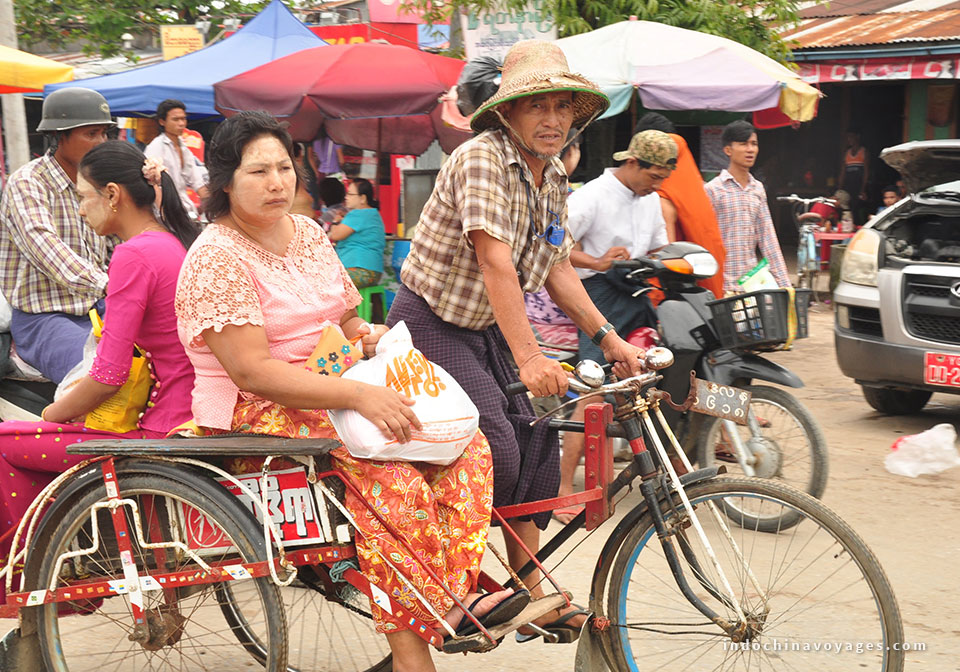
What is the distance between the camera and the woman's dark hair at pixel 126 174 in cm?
314

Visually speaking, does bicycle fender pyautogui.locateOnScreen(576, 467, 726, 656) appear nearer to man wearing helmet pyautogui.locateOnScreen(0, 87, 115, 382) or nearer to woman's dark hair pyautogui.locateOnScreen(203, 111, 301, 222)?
woman's dark hair pyautogui.locateOnScreen(203, 111, 301, 222)

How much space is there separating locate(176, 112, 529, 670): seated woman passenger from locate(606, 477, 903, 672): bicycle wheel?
14.5 inches

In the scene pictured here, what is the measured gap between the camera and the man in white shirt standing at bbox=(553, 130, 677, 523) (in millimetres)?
4992

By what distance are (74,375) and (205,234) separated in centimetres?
79

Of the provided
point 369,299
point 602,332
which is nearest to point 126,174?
point 602,332

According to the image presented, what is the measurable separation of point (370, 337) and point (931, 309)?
4218 millimetres

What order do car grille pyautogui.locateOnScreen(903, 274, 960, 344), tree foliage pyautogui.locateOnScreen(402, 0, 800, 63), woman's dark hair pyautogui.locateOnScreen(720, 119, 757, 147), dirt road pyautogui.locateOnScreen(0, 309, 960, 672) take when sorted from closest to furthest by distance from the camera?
dirt road pyautogui.locateOnScreen(0, 309, 960, 672) → car grille pyautogui.locateOnScreen(903, 274, 960, 344) → woman's dark hair pyautogui.locateOnScreen(720, 119, 757, 147) → tree foliage pyautogui.locateOnScreen(402, 0, 800, 63)

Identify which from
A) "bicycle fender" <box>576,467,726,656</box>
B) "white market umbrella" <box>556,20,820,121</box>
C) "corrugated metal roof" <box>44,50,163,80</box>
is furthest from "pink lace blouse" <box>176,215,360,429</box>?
"corrugated metal roof" <box>44,50,163,80</box>

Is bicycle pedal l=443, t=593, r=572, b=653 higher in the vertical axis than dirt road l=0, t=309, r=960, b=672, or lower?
higher

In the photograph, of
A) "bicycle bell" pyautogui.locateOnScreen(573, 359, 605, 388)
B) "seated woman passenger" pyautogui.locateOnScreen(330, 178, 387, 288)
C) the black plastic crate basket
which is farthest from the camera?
"seated woman passenger" pyautogui.locateOnScreen(330, 178, 387, 288)

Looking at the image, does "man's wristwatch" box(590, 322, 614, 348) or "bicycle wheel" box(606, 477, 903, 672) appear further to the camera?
"man's wristwatch" box(590, 322, 614, 348)

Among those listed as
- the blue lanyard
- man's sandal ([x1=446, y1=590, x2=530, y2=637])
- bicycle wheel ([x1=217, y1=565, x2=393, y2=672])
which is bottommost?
bicycle wheel ([x1=217, y1=565, x2=393, y2=672])

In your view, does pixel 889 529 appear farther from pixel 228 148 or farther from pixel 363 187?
pixel 363 187

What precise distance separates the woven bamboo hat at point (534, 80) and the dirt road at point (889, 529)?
180cm
